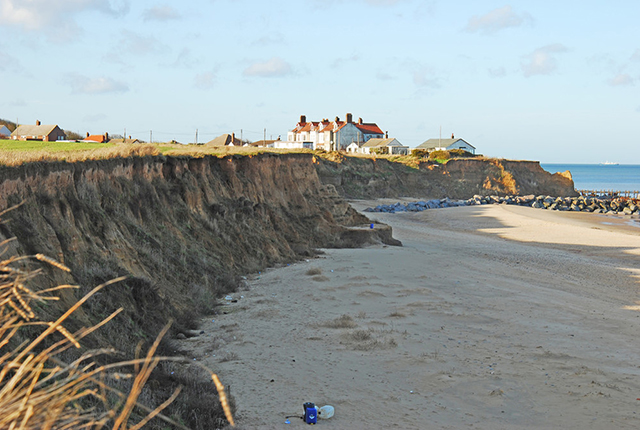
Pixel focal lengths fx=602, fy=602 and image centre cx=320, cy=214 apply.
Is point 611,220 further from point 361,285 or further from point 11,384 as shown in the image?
point 11,384

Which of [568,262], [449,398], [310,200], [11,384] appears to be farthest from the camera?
[310,200]

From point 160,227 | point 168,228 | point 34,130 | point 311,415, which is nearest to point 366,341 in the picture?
point 311,415

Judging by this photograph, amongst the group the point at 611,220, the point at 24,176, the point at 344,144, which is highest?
the point at 344,144

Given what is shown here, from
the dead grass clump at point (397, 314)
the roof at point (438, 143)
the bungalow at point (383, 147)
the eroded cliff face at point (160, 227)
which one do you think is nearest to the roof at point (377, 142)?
the bungalow at point (383, 147)

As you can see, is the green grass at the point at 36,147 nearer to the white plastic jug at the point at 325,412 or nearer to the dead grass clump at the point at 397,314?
the dead grass clump at the point at 397,314

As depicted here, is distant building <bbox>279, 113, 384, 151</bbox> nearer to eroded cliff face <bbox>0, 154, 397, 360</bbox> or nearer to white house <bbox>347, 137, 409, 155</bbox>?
white house <bbox>347, 137, 409, 155</bbox>

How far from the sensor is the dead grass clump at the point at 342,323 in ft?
42.3

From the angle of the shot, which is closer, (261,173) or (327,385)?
(327,385)

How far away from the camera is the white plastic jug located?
8.42 meters

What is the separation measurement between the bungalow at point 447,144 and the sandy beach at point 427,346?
77397mm

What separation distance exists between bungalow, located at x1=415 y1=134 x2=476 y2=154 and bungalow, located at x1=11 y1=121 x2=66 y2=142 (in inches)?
2414

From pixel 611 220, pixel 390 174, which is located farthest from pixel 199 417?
pixel 390 174

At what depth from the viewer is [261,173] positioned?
27656 millimetres

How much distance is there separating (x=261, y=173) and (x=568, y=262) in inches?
561
